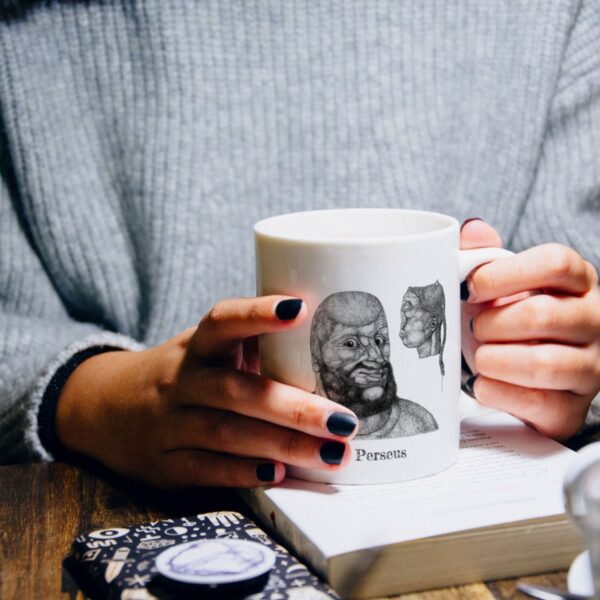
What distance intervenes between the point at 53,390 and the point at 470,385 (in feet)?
1.31

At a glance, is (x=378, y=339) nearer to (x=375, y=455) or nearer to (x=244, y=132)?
(x=375, y=455)

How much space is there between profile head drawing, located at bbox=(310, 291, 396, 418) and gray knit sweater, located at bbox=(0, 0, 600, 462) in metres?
0.48

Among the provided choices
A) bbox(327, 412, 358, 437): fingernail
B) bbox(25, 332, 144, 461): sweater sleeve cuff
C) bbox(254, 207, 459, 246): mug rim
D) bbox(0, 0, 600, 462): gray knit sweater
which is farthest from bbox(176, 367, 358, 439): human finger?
bbox(0, 0, 600, 462): gray knit sweater

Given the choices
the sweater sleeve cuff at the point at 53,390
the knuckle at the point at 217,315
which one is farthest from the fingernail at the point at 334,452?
the sweater sleeve cuff at the point at 53,390

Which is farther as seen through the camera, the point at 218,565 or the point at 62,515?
the point at 62,515

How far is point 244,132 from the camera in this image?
3.56ft

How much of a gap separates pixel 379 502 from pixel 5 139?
71 cm

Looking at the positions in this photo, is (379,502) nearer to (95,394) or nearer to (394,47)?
(95,394)

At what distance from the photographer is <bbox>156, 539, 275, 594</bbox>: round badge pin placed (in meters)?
0.46

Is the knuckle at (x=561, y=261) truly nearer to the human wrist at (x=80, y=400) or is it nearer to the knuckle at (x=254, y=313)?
the knuckle at (x=254, y=313)

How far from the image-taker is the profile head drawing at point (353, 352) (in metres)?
0.57

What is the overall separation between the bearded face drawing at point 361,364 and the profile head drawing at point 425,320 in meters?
0.02

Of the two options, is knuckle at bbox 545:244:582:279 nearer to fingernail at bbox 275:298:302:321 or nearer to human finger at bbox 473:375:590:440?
human finger at bbox 473:375:590:440

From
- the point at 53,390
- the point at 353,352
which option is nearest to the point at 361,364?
the point at 353,352
